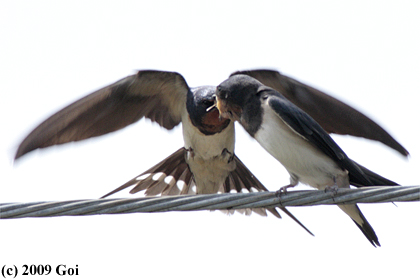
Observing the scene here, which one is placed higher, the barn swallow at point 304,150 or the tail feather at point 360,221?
the barn swallow at point 304,150

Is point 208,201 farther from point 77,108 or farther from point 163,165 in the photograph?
point 163,165

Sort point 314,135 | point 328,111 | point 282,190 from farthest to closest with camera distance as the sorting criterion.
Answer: point 328,111
point 314,135
point 282,190

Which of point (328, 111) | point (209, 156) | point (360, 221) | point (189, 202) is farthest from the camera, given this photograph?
point (209, 156)

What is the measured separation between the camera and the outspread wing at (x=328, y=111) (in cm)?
479

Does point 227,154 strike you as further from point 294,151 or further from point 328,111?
point 294,151

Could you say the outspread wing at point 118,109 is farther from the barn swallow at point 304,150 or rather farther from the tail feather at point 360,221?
the tail feather at point 360,221

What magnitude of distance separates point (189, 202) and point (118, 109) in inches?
110

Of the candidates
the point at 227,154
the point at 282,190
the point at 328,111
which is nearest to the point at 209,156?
the point at 227,154

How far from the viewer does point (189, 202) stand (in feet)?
9.66

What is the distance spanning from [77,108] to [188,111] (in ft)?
3.27

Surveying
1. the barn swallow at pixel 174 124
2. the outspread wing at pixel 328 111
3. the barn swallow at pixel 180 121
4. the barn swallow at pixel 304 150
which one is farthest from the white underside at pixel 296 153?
A: the barn swallow at pixel 174 124

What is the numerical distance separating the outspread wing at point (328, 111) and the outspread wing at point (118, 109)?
758 mm

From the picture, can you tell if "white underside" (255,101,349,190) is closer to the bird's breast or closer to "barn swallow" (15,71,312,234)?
the bird's breast

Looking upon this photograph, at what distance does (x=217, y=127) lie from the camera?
5.44 meters
